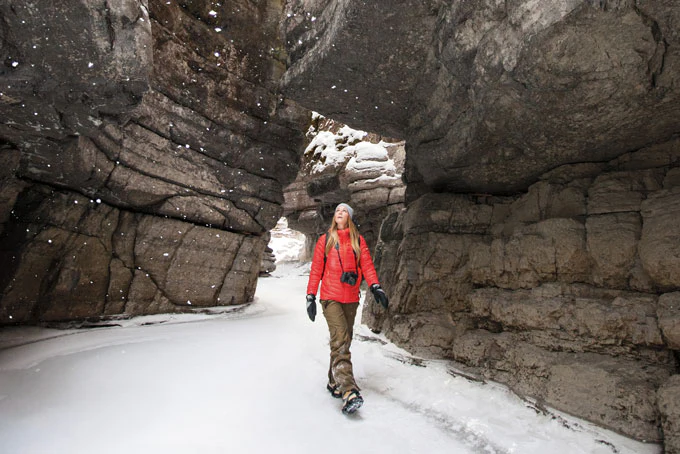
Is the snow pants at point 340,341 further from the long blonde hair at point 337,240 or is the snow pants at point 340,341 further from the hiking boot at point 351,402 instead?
the long blonde hair at point 337,240

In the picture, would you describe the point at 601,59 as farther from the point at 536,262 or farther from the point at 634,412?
the point at 634,412

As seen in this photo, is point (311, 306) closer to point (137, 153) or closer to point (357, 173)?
point (137, 153)

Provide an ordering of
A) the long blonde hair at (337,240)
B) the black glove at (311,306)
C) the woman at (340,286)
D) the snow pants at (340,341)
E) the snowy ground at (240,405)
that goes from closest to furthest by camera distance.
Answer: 1. the snowy ground at (240,405)
2. the snow pants at (340,341)
3. the woman at (340,286)
4. the black glove at (311,306)
5. the long blonde hair at (337,240)

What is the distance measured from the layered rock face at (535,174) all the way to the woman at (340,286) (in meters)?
1.95

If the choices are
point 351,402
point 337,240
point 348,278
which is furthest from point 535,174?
point 351,402

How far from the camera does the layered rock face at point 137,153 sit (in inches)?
147

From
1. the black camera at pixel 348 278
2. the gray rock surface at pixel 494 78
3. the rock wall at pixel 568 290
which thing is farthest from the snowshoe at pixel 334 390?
the gray rock surface at pixel 494 78

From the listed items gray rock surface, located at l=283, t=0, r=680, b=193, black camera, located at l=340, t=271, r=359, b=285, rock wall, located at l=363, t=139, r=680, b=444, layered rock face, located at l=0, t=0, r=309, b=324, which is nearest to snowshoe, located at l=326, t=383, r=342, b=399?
black camera, located at l=340, t=271, r=359, b=285

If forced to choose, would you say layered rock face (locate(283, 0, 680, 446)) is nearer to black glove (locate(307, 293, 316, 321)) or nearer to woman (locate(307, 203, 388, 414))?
woman (locate(307, 203, 388, 414))

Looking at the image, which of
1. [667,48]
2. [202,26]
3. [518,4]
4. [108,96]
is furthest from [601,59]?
[202,26]

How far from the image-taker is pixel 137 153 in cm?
763

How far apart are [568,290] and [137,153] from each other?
844cm

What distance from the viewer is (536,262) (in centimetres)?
472

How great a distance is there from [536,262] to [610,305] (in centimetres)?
97
